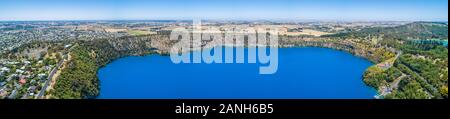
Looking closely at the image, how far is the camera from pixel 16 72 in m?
9.76

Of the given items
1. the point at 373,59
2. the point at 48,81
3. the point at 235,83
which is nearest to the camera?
the point at 48,81

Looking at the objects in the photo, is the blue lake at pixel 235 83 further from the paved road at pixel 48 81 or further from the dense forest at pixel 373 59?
the paved road at pixel 48 81

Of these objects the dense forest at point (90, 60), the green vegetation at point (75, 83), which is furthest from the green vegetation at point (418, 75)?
the dense forest at point (90, 60)

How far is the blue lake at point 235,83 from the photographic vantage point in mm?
10032

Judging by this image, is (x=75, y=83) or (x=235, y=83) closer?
(x=75, y=83)

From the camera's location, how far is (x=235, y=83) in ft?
39.6

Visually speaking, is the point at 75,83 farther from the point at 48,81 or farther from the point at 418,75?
the point at 418,75

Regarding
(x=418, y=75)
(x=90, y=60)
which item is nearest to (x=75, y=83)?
(x=90, y=60)

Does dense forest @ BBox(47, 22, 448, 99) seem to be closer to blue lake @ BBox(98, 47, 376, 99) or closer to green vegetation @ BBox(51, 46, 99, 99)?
green vegetation @ BBox(51, 46, 99, 99)

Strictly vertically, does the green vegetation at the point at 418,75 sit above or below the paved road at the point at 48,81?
below

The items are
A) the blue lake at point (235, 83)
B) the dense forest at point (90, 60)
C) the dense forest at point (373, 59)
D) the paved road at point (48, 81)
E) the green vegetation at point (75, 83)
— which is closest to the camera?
the paved road at point (48, 81)
